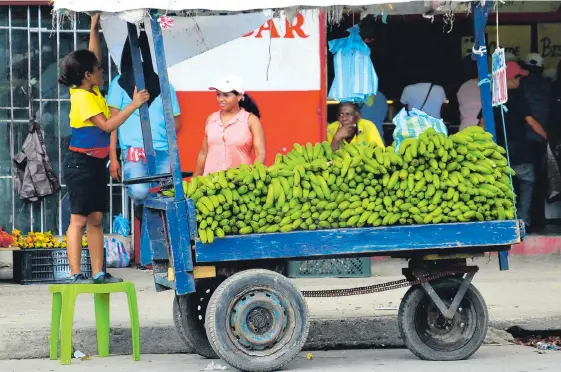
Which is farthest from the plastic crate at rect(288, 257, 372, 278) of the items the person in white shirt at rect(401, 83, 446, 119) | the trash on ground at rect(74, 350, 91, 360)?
the trash on ground at rect(74, 350, 91, 360)

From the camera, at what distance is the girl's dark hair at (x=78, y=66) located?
7.64 metres

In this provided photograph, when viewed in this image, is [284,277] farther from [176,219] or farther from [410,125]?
[410,125]

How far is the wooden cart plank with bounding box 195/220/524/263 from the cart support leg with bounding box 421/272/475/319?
321 mm

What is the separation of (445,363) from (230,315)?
4.65 feet

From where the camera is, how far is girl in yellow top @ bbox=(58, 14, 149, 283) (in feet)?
25.1

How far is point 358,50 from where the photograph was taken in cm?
998

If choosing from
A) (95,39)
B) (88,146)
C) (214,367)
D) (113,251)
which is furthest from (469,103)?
(214,367)

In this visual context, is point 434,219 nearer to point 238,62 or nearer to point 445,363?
point 445,363

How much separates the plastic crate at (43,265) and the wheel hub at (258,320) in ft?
12.1

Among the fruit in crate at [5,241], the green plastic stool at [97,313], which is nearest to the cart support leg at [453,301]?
the green plastic stool at [97,313]

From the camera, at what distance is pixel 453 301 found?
7.27 meters

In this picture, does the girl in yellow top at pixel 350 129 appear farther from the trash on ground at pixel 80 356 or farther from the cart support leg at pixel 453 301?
the trash on ground at pixel 80 356

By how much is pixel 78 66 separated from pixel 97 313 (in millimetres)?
1663

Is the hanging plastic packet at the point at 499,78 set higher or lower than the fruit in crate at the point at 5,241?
higher
